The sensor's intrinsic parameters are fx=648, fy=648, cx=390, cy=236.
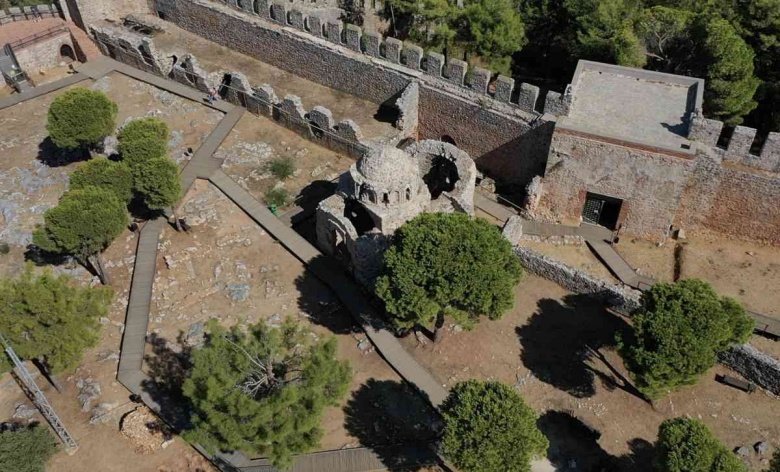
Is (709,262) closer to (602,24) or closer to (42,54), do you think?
(602,24)

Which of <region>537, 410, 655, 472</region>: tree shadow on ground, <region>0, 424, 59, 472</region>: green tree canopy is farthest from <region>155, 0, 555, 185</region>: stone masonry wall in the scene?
<region>0, 424, 59, 472</region>: green tree canopy

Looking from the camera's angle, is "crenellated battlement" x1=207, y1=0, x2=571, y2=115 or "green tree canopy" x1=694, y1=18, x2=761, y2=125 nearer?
"crenellated battlement" x1=207, y1=0, x2=571, y2=115

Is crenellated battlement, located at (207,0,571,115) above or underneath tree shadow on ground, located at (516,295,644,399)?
above

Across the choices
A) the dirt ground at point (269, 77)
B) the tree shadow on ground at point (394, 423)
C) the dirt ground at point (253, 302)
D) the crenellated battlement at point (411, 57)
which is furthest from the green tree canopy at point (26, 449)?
the crenellated battlement at point (411, 57)

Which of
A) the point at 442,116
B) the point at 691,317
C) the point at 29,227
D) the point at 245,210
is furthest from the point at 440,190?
the point at 29,227

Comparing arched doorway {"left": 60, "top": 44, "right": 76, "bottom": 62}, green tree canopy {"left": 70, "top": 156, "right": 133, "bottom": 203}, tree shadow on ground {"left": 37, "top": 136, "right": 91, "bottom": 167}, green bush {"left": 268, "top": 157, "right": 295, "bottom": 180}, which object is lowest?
tree shadow on ground {"left": 37, "top": 136, "right": 91, "bottom": 167}

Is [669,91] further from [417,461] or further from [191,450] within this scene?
[191,450]

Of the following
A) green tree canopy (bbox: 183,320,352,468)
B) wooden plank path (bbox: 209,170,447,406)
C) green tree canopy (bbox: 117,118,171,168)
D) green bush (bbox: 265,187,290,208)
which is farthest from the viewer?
green bush (bbox: 265,187,290,208)

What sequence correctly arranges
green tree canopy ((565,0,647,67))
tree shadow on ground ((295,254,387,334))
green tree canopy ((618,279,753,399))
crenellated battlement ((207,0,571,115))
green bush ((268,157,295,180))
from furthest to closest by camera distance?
green tree canopy ((565,0,647,67)) → green bush ((268,157,295,180)) → crenellated battlement ((207,0,571,115)) → tree shadow on ground ((295,254,387,334)) → green tree canopy ((618,279,753,399))

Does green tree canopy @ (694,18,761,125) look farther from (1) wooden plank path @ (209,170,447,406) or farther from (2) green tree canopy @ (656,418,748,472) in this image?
(1) wooden plank path @ (209,170,447,406)
